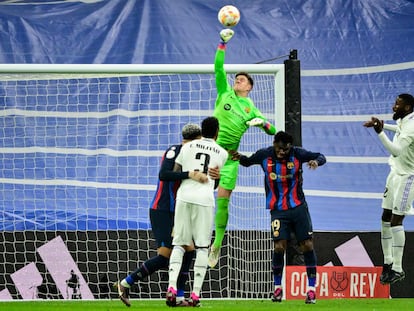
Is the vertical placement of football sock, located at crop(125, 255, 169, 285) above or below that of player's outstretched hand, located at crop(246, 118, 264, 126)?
below

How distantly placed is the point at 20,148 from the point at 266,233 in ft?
11.7

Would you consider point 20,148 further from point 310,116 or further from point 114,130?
point 310,116

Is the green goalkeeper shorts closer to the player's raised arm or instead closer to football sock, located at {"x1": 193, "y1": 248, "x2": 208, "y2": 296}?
the player's raised arm

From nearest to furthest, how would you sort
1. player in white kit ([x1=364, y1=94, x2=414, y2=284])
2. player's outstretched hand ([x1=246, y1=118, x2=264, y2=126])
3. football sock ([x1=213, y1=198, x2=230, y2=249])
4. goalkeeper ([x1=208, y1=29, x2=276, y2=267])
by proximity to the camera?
player's outstretched hand ([x1=246, y1=118, x2=264, y2=126])
goalkeeper ([x1=208, y1=29, x2=276, y2=267])
football sock ([x1=213, y1=198, x2=230, y2=249])
player in white kit ([x1=364, y1=94, x2=414, y2=284])

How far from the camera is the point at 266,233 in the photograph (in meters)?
13.9

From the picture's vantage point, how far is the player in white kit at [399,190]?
13164mm

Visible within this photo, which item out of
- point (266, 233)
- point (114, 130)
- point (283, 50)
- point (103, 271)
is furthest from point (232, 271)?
point (283, 50)

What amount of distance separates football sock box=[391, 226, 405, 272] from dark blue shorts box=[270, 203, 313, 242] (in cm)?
185

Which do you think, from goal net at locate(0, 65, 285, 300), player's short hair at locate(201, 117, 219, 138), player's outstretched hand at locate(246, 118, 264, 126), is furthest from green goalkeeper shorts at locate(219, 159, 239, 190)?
player's short hair at locate(201, 117, 219, 138)

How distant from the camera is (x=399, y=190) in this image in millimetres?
13469

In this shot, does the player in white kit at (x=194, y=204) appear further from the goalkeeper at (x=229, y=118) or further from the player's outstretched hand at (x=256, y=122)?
the goalkeeper at (x=229, y=118)

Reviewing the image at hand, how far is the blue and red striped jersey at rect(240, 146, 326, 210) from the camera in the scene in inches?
465

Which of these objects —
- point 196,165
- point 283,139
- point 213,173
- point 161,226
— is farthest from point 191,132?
point 283,139

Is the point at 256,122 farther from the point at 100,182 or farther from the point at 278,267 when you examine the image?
the point at 100,182
